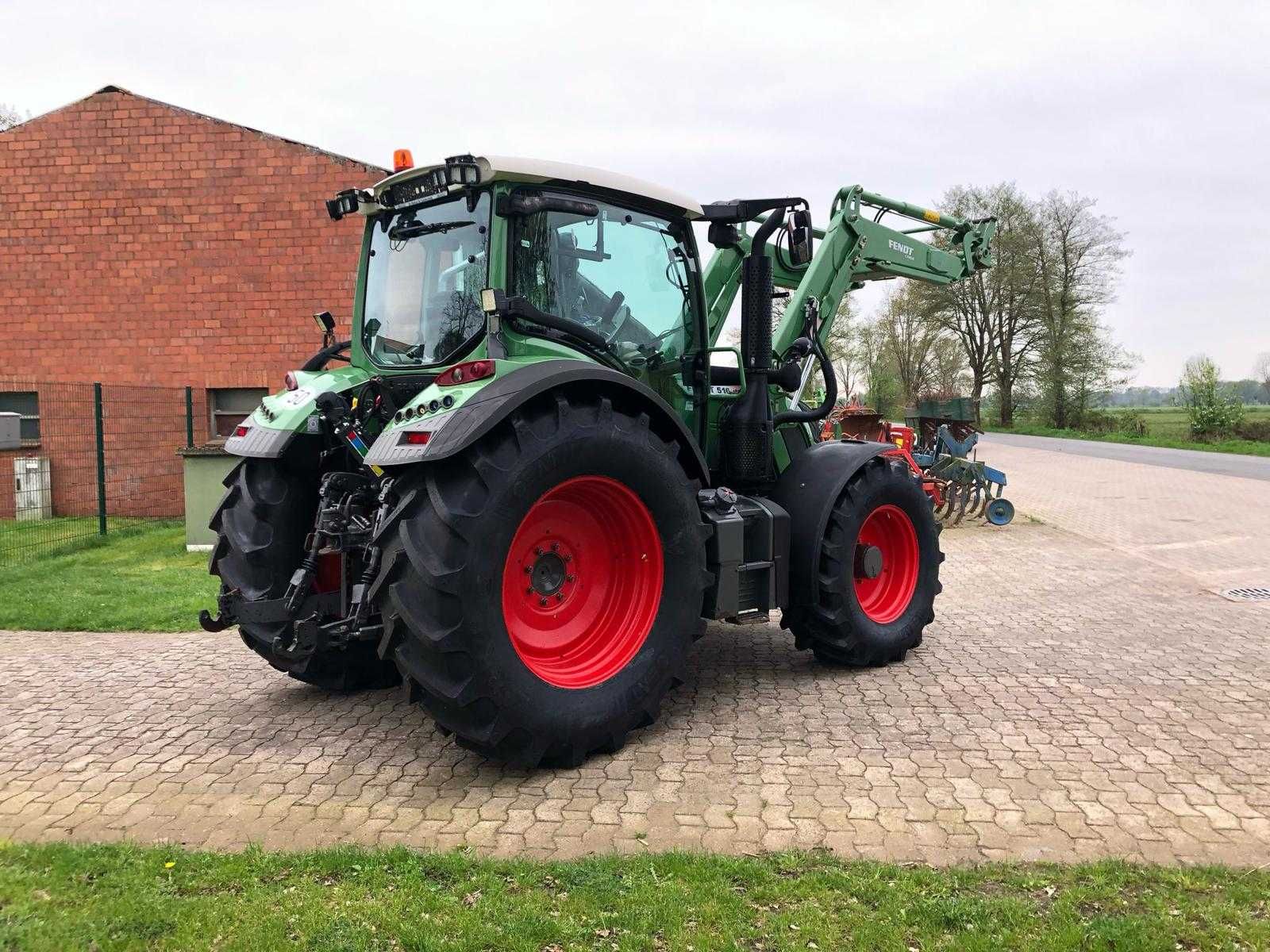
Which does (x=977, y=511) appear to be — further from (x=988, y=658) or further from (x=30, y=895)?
(x=30, y=895)

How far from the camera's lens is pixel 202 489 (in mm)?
10492

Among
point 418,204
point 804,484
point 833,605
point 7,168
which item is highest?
point 7,168

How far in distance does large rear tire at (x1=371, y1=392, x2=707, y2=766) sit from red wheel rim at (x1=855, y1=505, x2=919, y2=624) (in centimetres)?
181

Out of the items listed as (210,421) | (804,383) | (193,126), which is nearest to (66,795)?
(804,383)

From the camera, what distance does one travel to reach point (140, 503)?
1280cm

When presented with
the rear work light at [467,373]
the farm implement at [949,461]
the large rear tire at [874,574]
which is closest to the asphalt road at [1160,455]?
the farm implement at [949,461]

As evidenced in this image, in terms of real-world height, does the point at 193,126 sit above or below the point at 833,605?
above

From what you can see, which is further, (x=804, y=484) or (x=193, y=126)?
(x=193, y=126)

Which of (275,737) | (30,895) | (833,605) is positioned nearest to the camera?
(30,895)

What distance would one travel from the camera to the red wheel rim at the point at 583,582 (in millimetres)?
4141

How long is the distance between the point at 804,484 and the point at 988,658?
171 cm

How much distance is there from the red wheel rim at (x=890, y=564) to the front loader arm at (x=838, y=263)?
1377 millimetres

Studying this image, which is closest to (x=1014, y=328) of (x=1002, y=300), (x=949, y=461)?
(x=1002, y=300)

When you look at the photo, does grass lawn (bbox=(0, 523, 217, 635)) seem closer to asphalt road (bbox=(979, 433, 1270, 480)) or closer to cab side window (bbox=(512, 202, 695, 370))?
cab side window (bbox=(512, 202, 695, 370))
